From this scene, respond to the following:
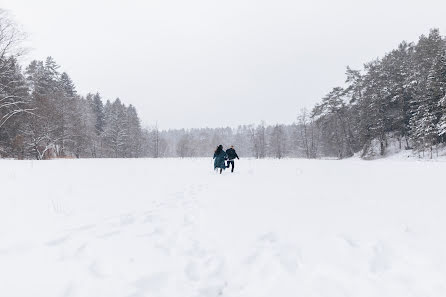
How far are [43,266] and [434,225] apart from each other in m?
5.96

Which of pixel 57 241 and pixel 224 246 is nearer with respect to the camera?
pixel 57 241

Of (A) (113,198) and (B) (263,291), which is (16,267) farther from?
(A) (113,198)

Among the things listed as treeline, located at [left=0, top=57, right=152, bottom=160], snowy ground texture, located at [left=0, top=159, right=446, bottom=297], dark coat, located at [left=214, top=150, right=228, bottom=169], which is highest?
treeline, located at [left=0, top=57, right=152, bottom=160]

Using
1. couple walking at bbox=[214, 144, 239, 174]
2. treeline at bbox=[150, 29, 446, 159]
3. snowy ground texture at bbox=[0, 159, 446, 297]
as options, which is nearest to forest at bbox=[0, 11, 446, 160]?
treeline at bbox=[150, 29, 446, 159]

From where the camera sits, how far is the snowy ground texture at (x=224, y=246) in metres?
3.12

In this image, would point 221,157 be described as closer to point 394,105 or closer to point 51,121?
point 51,121

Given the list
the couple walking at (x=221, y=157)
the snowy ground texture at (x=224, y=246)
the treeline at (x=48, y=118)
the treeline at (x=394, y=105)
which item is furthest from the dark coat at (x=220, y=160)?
the treeline at (x=394, y=105)

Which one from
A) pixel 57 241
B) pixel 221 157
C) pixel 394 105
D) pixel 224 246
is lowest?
pixel 224 246

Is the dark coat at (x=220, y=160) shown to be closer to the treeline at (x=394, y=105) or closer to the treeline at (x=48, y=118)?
the treeline at (x=48, y=118)

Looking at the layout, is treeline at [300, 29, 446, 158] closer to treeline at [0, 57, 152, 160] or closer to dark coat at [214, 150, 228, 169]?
dark coat at [214, 150, 228, 169]

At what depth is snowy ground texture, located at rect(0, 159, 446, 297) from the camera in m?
3.12

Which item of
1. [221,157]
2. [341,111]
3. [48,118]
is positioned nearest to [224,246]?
[221,157]

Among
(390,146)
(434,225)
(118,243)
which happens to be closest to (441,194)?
(434,225)

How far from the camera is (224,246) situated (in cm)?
418
